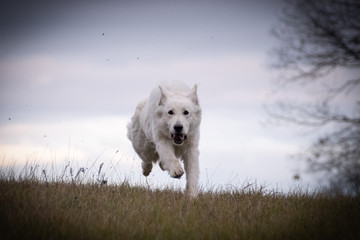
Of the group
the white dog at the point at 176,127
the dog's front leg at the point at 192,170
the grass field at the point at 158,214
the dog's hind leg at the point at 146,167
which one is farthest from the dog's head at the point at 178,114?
the dog's hind leg at the point at 146,167

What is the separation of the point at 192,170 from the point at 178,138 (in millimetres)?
725

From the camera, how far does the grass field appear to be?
4820mm

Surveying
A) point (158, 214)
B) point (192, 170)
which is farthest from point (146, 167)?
point (158, 214)

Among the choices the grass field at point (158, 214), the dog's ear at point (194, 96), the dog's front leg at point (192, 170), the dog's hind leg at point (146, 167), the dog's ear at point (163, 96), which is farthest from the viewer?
the dog's hind leg at point (146, 167)

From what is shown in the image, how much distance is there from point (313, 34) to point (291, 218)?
5.12m

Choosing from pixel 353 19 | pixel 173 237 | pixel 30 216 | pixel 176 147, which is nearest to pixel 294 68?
pixel 353 19

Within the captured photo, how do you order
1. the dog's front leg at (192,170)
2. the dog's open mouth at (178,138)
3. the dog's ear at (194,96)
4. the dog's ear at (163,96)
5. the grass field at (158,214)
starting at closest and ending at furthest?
the grass field at (158,214), the dog's open mouth at (178,138), the dog's front leg at (192,170), the dog's ear at (163,96), the dog's ear at (194,96)

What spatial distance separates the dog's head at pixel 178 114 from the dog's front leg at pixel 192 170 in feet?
1.27

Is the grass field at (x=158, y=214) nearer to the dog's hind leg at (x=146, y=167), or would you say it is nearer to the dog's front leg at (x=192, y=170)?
the dog's front leg at (x=192, y=170)

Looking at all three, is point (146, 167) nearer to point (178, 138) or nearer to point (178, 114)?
point (178, 138)

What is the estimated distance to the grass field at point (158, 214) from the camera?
4.82 m

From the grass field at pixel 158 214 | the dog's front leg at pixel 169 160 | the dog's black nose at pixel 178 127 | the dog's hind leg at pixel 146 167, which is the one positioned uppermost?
the dog's hind leg at pixel 146 167

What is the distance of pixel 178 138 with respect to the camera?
7082 millimetres

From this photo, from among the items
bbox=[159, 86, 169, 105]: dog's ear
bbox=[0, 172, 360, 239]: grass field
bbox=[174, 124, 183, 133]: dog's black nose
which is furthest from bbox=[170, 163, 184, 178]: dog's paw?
bbox=[159, 86, 169, 105]: dog's ear
